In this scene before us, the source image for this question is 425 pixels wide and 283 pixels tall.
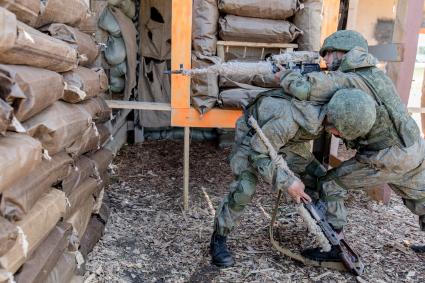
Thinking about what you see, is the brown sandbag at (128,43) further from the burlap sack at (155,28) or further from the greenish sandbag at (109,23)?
the burlap sack at (155,28)

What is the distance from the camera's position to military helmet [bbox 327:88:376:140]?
278 cm

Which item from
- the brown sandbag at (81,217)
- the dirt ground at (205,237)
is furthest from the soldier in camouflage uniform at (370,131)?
the brown sandbag at (81,217)

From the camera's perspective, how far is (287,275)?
10.4 feet

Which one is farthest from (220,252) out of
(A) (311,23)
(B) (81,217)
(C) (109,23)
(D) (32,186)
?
(C) (109,23)

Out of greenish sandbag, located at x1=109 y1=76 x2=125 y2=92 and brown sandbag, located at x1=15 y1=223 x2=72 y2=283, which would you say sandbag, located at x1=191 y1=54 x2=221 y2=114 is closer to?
greenish sandbag, located at x1=109 y1=76 x2=125 y2=92

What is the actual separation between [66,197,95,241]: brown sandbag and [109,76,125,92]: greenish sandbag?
7.73 ft

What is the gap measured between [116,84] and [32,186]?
11.4ft

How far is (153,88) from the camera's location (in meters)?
6.13

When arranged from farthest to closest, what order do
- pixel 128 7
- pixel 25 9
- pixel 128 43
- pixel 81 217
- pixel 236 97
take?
pixel 128 7 → pixel 128 43 → pixel 236 97 → pixel 81 217 → pixel 25 9

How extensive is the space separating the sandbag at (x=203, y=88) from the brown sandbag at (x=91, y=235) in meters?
1.35

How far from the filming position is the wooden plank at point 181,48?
391cm

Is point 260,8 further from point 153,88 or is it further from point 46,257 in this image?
point 46,257

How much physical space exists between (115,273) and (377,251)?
208 cm

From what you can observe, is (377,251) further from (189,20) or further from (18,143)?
(18,143)
